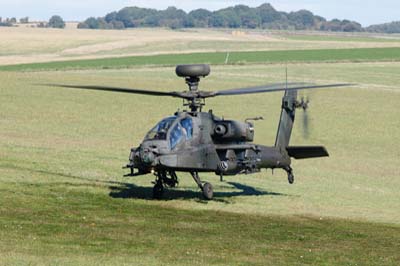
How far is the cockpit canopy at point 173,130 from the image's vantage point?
22391mm

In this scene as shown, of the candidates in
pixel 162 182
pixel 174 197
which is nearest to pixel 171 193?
pixel 174 197

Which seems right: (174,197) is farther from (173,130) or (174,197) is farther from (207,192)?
(173,130)

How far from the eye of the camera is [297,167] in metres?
32.7

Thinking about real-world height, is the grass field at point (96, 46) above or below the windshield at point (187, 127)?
below

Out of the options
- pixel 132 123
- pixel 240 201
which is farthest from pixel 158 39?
pixel 240 201

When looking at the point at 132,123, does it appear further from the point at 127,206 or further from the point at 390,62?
the point at 390,62

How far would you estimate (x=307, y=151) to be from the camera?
82.1 feet

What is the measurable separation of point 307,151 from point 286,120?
1.14 meters

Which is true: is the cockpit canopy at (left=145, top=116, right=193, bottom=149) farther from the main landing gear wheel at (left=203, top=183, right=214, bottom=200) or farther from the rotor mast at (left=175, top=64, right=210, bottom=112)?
the main landing gear wheel at (left=203, top=183, right=214, bottom=200)

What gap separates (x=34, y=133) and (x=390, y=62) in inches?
2152

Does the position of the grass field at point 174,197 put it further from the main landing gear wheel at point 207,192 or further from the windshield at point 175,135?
the windshield at point 175,135

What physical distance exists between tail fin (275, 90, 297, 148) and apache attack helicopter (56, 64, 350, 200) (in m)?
0.04

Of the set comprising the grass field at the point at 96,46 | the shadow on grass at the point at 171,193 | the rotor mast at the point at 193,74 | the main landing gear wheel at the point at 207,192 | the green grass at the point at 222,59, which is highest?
the rotor mast at the point at 193,74

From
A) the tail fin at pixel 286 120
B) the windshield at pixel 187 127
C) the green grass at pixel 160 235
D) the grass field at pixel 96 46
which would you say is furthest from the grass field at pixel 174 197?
the grass field at pixel 96 46
